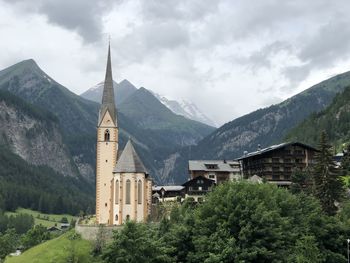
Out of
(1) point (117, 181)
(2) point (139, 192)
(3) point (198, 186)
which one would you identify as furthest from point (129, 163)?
(3) point (198, 186)

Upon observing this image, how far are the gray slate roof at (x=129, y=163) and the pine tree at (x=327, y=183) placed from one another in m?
37.3

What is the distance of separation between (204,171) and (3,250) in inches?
2048

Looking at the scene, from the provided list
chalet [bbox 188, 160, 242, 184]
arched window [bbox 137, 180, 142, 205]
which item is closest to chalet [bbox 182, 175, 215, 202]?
chalet [bbox 188, 160, 242, 184]

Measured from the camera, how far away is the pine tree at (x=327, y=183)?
293 ft

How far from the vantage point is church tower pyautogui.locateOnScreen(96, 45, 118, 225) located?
11697cm

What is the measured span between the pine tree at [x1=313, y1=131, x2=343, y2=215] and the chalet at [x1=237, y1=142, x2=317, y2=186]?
41.4 m

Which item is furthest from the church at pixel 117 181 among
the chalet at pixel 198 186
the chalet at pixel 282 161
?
the chalet at pixel 282 161

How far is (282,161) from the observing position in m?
137

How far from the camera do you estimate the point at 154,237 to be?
2805 inches

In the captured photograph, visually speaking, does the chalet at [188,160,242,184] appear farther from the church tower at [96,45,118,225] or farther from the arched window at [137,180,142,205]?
the arched window at [137,180,142,205]

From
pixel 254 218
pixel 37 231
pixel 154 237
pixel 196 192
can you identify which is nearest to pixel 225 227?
pixel 254 218

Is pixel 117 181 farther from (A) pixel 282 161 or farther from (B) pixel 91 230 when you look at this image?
(A) pixel 282 161

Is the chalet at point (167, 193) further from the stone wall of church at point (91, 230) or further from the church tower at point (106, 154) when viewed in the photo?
the stone wall of church at point (91, 230)

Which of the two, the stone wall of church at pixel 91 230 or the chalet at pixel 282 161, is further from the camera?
the chalet at pixel 282 161
